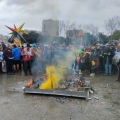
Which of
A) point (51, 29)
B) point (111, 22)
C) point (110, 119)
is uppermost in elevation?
point (111, 22)

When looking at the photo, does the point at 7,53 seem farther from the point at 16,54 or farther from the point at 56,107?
the point at 56,107

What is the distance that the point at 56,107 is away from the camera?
6.25m

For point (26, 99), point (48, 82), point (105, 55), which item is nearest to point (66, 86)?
point (48, 82)

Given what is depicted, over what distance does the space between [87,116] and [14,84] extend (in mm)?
4735

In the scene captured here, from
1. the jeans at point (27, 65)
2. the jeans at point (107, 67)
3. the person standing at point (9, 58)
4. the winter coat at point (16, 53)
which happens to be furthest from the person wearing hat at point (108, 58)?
the person standing at point (9, 58)

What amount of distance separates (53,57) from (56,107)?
5911 mm

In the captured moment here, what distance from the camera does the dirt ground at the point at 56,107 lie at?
5.54 metres

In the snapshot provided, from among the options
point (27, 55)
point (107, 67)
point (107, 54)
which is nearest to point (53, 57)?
point (27, 55)

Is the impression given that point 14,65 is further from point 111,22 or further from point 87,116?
point 111,22

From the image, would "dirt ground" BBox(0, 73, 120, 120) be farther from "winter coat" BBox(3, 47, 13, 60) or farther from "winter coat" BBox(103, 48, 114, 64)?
"winter coat" BBox(103, 48, 114, 64)

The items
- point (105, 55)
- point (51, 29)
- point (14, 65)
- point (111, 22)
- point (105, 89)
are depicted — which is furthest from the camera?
point (111, 22)

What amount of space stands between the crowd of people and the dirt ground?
Result: 4.13 meters

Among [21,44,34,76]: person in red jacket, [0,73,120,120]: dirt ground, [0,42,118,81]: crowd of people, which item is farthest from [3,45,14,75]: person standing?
[0,73,120,120]: dirt ground

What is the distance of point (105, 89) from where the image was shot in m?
8.90
